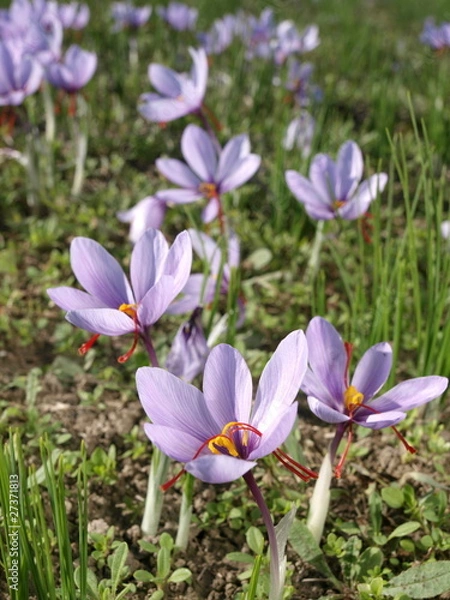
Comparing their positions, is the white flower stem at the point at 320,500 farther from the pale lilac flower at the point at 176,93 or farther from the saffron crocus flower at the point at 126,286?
the pale lilac flower at the point at 176,93

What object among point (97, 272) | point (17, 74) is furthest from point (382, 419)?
point (17, 74)

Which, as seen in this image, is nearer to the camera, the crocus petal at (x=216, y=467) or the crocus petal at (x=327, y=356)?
the crocus petal at (x=216, y=467)

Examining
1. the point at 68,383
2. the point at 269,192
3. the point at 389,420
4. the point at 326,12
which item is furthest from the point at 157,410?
the point at 326,12

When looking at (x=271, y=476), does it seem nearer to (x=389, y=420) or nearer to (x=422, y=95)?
(x=389, y=420)

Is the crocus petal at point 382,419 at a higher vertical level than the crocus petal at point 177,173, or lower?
lower

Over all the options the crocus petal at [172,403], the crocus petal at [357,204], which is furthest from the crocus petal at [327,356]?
the crocus petal at [357,204]

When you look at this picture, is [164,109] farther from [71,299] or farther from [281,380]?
[281,380]
